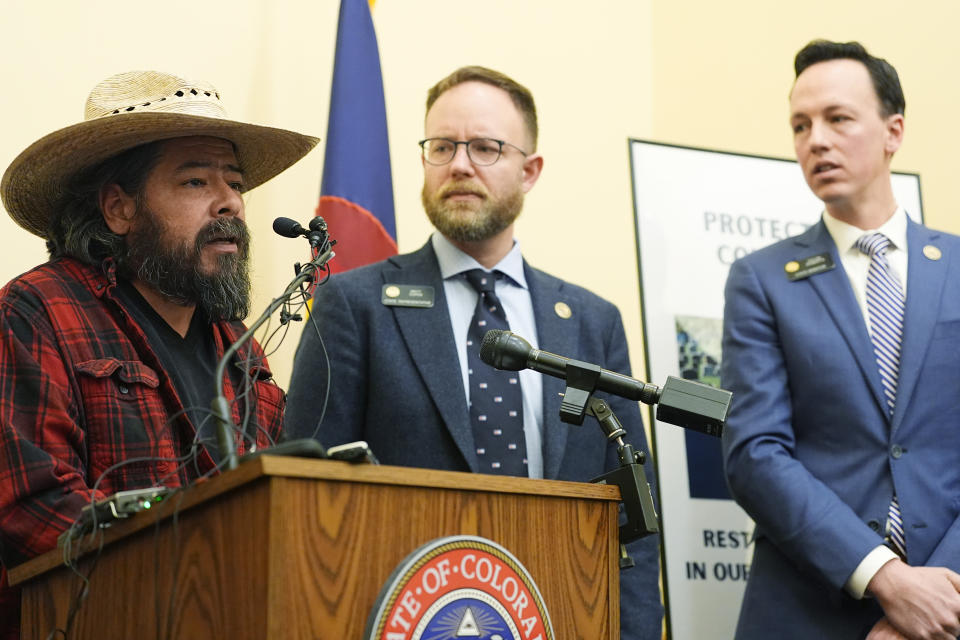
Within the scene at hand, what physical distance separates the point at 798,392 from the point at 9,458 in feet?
5.96

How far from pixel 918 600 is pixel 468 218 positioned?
4.30ft

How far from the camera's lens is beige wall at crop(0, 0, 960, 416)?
3287 mm

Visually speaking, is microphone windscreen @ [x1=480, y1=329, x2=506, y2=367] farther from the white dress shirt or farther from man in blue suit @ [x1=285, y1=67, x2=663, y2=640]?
the white dress shirt

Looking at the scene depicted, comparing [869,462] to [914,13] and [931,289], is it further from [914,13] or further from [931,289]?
[914,13]

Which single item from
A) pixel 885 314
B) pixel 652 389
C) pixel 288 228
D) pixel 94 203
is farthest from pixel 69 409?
pixel 885 314

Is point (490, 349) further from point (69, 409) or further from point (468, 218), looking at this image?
point (468, 218)

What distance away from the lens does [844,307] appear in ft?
9.25

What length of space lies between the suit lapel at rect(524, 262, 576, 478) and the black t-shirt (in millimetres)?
699

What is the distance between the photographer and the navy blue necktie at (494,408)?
2402mm

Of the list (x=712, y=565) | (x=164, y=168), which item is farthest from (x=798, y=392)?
(x=164, y=168)

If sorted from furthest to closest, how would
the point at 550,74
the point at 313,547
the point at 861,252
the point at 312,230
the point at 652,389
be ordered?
the point at 550,74 → the point at 861,252 → the point at 312,230 → the point at 652,389 → the point at 313,547

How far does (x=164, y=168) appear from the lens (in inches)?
102

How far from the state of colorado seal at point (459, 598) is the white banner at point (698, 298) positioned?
6.41 feet

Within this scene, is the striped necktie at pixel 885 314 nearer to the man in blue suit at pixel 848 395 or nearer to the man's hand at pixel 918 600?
the man in blue suit at pixel 848 395
